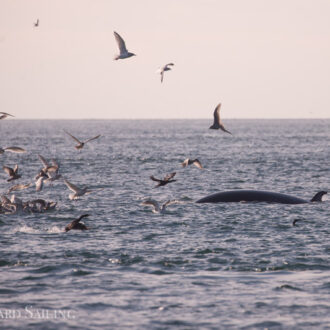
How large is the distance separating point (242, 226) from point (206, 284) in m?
8.31

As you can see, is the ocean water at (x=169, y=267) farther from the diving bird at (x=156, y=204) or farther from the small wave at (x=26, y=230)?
the diving bird at (x=156, y=204)

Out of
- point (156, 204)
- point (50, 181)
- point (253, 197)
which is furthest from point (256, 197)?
point (50, 181)

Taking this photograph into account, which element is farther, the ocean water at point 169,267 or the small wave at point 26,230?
the small wave at point 26,230

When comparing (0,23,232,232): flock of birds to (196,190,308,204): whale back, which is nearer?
(0,23,232,232): flock of birds
